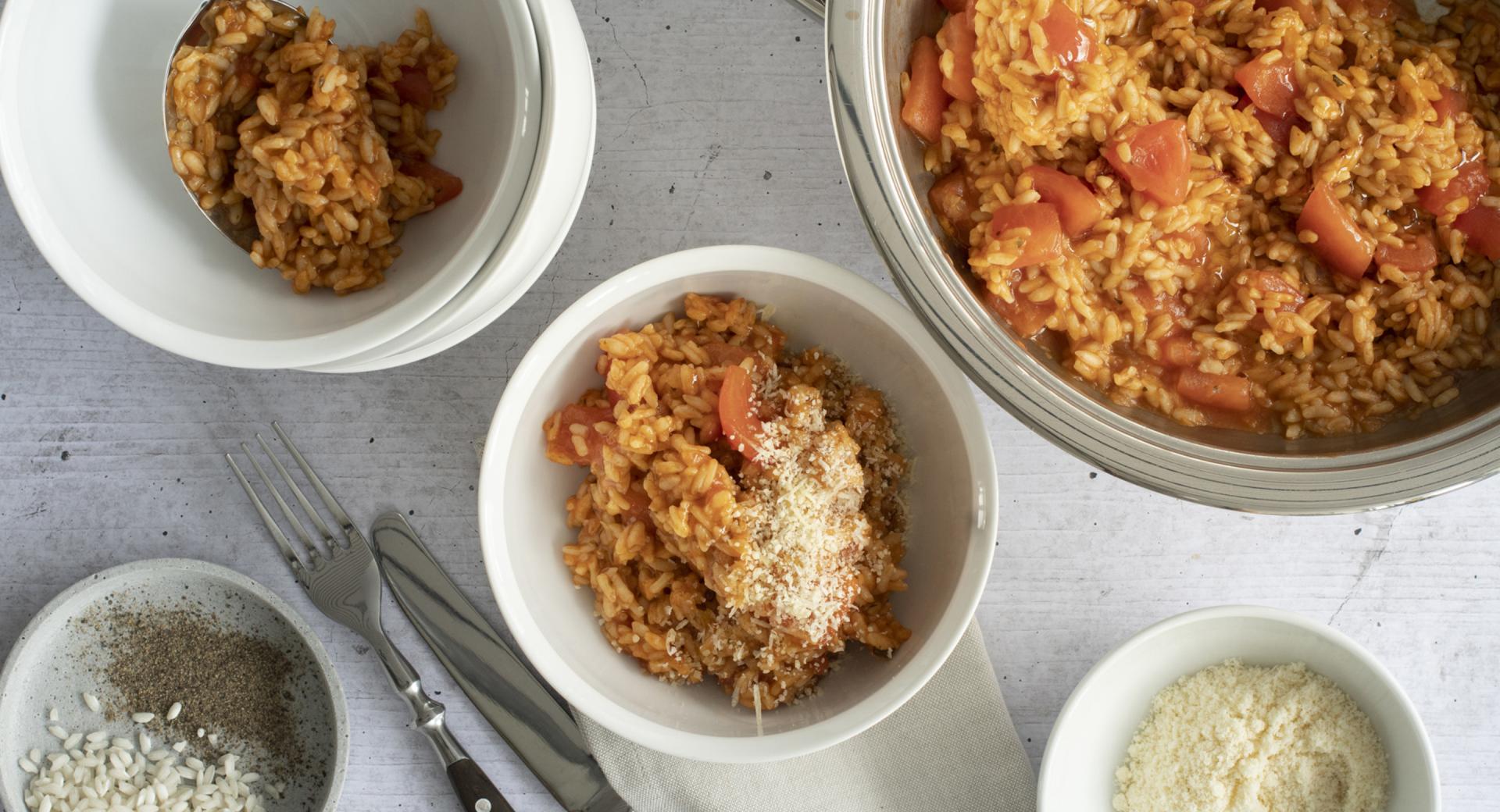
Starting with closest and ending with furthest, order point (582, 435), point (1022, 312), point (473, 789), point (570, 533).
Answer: point (1022, 312)
point (582, 435)
point (570, 533)
point (473, 789)

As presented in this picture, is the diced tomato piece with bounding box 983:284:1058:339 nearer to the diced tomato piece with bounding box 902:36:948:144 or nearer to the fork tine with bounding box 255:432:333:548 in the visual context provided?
the diced tomato piece with bounding box 902:36:948:144

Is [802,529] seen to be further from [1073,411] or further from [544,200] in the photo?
[544,200]

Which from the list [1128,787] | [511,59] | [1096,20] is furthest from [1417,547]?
[511,59]

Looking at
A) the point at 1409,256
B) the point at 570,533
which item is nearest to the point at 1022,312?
the point at 1409,256

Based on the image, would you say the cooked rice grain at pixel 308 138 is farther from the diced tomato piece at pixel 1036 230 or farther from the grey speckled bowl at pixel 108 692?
the diced tomato piece at pixel 1036 230

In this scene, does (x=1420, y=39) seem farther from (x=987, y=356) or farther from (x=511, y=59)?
(x=511, y=59)

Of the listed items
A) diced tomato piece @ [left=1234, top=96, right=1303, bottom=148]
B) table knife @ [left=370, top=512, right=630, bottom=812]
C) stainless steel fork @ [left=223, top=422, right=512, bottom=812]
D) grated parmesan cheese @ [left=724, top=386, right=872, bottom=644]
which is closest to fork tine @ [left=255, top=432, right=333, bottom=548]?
stainless steel fork @ [left=223, top=422, right=512, bottom=812]
